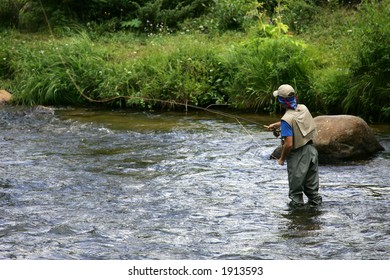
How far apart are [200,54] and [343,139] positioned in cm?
583

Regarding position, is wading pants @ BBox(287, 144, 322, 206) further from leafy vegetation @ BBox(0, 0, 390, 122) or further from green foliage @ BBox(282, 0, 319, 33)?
green foliage @ BBox(282, 0, 319, 33)

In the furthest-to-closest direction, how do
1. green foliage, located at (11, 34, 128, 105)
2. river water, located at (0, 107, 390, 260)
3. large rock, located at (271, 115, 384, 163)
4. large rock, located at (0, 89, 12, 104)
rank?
large rock, located at (0, 89, 12, 104) → green foliage, located at (11, 34, 128, 105) → large rock, located at (271, 115, 384, 163) → river water, located at (0, 107, 390, 260)

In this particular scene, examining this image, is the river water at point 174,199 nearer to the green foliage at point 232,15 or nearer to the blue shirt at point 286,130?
the blue shirt at point 286,130

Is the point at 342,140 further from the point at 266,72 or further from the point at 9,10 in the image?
the point at 9,10

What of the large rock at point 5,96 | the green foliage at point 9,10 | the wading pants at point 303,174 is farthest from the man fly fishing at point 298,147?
the green foliage at point 9,10

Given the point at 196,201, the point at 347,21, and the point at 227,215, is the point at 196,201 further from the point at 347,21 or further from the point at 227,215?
the point at 347,21

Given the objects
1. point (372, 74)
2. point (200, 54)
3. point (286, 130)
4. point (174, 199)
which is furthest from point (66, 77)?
point (286, 130)

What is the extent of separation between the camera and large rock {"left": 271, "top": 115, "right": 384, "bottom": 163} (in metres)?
10.7

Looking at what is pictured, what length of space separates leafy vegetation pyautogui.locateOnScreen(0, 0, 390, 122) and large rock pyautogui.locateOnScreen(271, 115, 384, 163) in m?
2.16

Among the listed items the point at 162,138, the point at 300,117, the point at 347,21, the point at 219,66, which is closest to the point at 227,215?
the point at 300,117

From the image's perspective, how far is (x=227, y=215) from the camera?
325 inches

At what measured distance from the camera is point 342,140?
10.8m

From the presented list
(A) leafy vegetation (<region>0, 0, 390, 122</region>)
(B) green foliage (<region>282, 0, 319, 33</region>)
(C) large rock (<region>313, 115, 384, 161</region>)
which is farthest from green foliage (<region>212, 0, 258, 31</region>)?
(C) large rock (<region>313, 115, 384, 161</region>)
